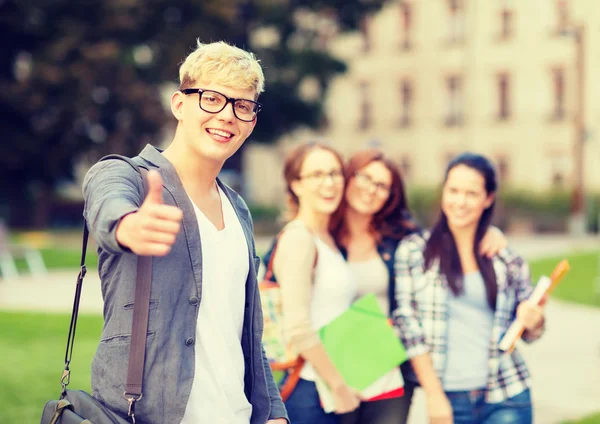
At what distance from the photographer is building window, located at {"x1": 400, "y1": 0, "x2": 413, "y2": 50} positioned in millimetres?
48406

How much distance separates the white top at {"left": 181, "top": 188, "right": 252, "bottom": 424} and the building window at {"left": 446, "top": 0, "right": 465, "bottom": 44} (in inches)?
1800

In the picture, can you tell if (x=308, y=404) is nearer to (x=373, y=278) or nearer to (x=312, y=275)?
(x=312, y=275)

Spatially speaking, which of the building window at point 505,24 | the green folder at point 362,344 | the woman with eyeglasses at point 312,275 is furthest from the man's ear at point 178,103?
the building window at point 505,24

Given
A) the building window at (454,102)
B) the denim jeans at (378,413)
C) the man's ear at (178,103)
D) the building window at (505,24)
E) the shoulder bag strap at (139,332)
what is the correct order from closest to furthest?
the shoulder bag strap at (139,332) → the man's ear at (178,103) → the denim jeans at (378,413) → the building window at (505,24) → the building window at (454,102)

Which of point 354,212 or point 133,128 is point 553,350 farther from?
point 133,128

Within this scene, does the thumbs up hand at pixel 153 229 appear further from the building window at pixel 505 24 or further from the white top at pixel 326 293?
the building window at pixel 505 24

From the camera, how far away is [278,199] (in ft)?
154

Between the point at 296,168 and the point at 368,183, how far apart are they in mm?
370

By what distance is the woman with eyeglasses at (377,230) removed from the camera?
13.6ft

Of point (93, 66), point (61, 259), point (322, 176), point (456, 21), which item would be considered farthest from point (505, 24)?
point (322, 176)

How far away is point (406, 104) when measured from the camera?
4884 cm

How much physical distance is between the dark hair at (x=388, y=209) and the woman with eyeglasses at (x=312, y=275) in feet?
0.57

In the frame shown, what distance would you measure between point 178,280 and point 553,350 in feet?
26.3

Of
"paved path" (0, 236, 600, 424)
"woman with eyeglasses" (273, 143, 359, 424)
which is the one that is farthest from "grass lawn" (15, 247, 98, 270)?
"woman with eyeglasses" (273, 143, 359, 424)
